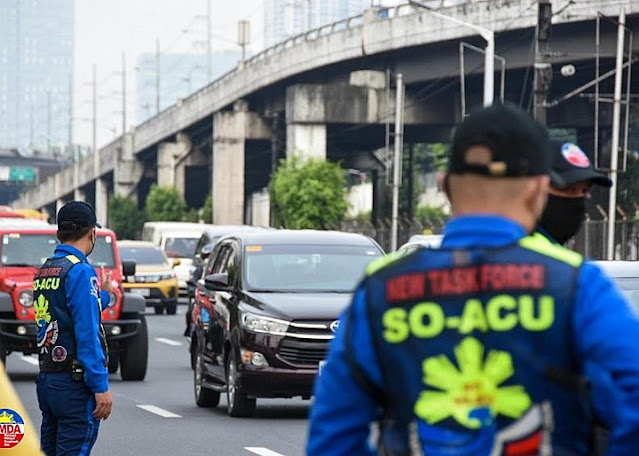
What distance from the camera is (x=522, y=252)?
392 cm

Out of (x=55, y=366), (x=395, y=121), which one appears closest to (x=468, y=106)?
(x=395, y=121)

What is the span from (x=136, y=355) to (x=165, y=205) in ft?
262

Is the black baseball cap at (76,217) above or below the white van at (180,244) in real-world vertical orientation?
above

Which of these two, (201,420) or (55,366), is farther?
(201,420)

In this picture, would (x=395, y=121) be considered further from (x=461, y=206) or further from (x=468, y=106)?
(x=461, y=206)

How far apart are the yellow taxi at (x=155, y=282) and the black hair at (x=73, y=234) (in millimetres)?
31315

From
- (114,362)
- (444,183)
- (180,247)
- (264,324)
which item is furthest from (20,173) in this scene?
(444,183)

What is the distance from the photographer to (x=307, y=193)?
74438mm

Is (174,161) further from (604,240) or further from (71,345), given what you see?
(71,345)

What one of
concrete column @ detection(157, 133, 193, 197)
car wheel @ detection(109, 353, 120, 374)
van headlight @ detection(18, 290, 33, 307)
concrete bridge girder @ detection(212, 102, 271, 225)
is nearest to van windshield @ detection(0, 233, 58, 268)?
van headlight @ detection(18, 290, 33, 307)

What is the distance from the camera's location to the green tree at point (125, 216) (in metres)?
113

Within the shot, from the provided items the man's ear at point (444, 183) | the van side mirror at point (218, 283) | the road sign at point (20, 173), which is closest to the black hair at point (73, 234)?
the man's ear at point (444, 183)

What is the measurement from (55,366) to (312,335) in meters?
7.99

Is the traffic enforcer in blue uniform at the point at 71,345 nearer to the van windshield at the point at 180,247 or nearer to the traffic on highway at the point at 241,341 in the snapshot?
the traffic on highway at the point at 241,341
